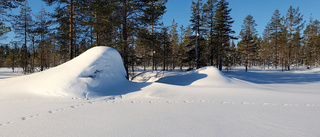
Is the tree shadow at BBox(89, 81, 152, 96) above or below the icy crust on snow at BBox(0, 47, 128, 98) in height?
below

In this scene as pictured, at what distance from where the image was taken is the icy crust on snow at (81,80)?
4738 mm

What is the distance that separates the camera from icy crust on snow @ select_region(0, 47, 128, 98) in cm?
474

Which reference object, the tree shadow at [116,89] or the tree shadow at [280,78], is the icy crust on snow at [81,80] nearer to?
the tree shadow at [116,89]

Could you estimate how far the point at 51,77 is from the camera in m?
5.27

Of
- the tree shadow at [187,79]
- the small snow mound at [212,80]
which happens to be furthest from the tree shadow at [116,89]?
the small snow mound at [212,80]

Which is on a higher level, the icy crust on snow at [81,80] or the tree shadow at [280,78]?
the icy crust on snow at [81,80]

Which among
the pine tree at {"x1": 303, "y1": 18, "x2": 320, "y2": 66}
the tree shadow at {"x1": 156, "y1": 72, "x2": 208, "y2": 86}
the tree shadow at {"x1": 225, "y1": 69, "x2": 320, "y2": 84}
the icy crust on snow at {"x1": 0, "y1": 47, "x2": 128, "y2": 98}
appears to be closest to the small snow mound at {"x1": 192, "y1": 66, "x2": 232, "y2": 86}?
the tree shadow at {"x1": 156, "y1": 72, "x2": 208, "y2": 86}

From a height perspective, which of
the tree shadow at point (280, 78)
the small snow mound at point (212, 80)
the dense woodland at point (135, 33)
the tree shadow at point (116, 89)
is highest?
the dense woodland at point (135, 33)

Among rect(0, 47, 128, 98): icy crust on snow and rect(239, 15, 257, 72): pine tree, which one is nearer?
rect(0, 47, 128, 98): icy crust on snow

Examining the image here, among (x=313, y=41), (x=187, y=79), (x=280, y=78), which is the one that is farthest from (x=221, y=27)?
(x=313, y=41)

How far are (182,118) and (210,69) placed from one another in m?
7.36

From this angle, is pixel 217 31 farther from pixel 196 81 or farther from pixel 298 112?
pixel 298 112

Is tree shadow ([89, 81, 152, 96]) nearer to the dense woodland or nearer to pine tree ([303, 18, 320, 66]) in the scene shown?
the dense woodland

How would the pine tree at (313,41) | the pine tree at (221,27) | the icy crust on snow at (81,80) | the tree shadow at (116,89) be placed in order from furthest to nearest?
the pine tree at (313,41)
the pine tree at (221,27)
the tree shadow at (116,89)
the icy crust on snow at (81,80)
